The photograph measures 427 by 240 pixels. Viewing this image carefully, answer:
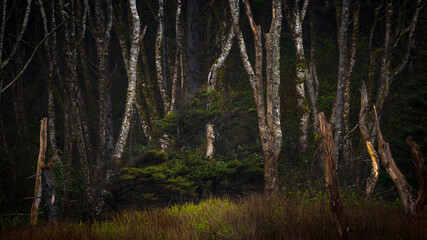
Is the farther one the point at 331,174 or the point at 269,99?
the point at 269,99

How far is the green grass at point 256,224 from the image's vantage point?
631 cm

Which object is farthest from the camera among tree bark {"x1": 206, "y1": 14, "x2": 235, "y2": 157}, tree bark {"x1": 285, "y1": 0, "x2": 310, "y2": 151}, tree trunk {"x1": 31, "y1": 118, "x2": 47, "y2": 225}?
tree bark {"x1": 285, "y1": 0, "x2": 310, "y2": 151}

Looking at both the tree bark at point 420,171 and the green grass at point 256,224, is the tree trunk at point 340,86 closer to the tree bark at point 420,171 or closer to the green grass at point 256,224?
the green grass at point 256,224

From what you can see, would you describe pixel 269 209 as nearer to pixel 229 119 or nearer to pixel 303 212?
pixel 303 212

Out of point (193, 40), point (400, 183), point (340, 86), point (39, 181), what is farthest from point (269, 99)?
point (39, 181)

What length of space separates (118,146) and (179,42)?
5.41 meters

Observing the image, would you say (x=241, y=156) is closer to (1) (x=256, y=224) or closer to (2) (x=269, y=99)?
(2) (x=269, y=99)

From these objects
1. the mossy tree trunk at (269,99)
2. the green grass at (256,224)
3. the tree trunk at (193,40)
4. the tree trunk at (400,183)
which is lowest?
the green grass at (256,224)

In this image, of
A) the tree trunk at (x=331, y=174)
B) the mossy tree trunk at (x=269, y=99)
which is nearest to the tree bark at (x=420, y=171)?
the tree trunk at (x=331, y=174)

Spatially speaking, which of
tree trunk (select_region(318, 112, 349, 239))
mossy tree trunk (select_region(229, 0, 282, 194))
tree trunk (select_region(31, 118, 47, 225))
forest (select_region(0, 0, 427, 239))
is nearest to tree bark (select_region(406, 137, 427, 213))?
forest (select_region(0, 0, 427, 239))

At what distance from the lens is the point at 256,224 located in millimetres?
6746

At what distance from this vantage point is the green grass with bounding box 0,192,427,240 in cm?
631

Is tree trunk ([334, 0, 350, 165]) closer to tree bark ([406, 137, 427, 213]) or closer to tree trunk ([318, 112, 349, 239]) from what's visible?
tree bark ([406, 137, 427, 213])

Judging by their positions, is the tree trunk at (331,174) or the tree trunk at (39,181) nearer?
the tree trunk at (331,174)
